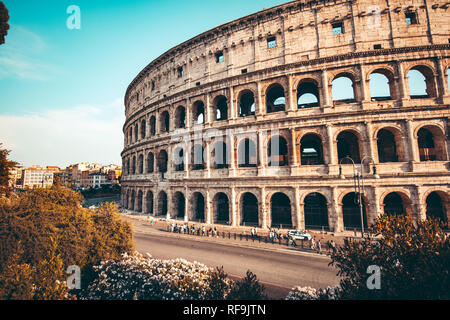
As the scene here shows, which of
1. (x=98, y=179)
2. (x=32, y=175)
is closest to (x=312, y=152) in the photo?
(x=98, y=179)

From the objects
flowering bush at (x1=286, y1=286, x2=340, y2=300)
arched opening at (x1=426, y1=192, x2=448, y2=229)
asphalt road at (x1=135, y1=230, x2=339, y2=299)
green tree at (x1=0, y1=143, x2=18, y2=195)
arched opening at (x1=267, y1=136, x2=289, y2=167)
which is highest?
arched opening at (x1=267, y1=136, x2=289, y2=167)

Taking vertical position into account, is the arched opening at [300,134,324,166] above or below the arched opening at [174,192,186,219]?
above

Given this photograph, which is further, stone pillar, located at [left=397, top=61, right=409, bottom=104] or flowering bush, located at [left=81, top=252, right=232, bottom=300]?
stone pillar, located at [left=397, top=61, right=409, bottom=104]

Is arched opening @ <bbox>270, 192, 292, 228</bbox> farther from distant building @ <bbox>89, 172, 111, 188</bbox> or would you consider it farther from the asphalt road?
distant building @ <bbox>89, 172, 111, 188</bbox>

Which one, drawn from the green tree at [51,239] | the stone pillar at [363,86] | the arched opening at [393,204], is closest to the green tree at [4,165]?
the green tree at [51,239]

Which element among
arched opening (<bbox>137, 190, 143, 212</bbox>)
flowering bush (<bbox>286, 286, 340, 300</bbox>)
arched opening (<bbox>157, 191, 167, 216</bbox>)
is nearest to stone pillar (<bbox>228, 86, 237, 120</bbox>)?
arched opening (<bbox>157, 191, 167, 216</bbox>)

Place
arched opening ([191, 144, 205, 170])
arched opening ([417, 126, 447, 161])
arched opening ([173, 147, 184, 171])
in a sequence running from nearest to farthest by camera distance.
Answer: arched opening ([417, 126, 447, 161])
arched opening ([191, 144, 205, 170])
arched opening ([173, 147, 184, 171])
